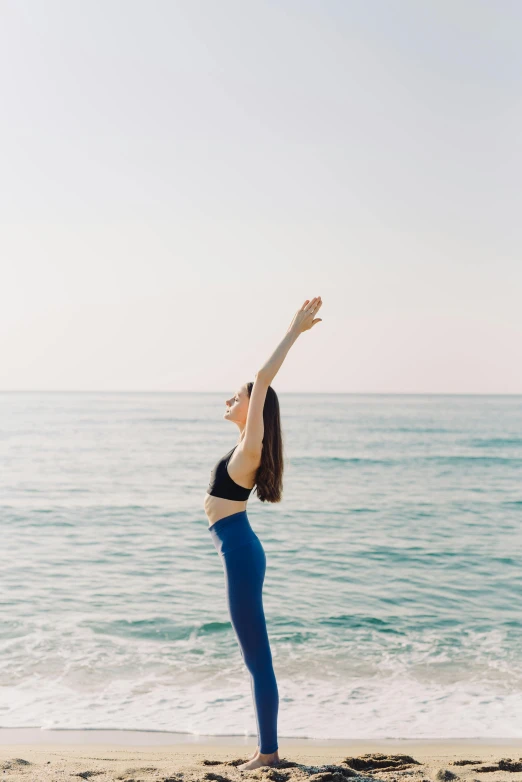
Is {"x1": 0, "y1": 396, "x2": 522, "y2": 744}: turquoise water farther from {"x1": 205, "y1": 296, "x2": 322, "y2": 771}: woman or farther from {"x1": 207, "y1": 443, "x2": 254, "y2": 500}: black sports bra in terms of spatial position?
{"x1": 207, "y1": 443, "x2": 254, "y2": 500}: black sports bra

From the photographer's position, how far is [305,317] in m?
3.99

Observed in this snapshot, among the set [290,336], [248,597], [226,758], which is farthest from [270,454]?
[226,758]

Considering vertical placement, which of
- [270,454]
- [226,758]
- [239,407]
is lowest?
[226,758]

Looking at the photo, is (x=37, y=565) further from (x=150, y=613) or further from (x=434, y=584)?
(x=434, y=584)

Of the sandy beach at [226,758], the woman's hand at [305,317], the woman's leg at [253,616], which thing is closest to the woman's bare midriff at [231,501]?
the woman's leg at [253,616]

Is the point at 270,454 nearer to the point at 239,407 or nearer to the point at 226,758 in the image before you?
the point at 239,407

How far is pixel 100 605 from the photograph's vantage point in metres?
9.38

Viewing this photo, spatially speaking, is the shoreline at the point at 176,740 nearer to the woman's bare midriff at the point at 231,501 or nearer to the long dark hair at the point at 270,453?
the woman's bare midriff at the point at 231,501

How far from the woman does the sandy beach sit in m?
0.42

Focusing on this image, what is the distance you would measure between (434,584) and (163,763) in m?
7.26

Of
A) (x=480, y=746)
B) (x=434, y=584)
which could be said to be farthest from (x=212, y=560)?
(x=480, y=746)

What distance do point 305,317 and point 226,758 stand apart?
2804 mm

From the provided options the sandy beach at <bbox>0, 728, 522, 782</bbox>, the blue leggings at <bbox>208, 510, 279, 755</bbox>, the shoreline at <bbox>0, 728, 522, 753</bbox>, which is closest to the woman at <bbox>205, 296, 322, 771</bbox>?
the blue leggings at <bbox>208, 510, 279, 755</bbox>

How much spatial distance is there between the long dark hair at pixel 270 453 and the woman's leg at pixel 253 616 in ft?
1.01
